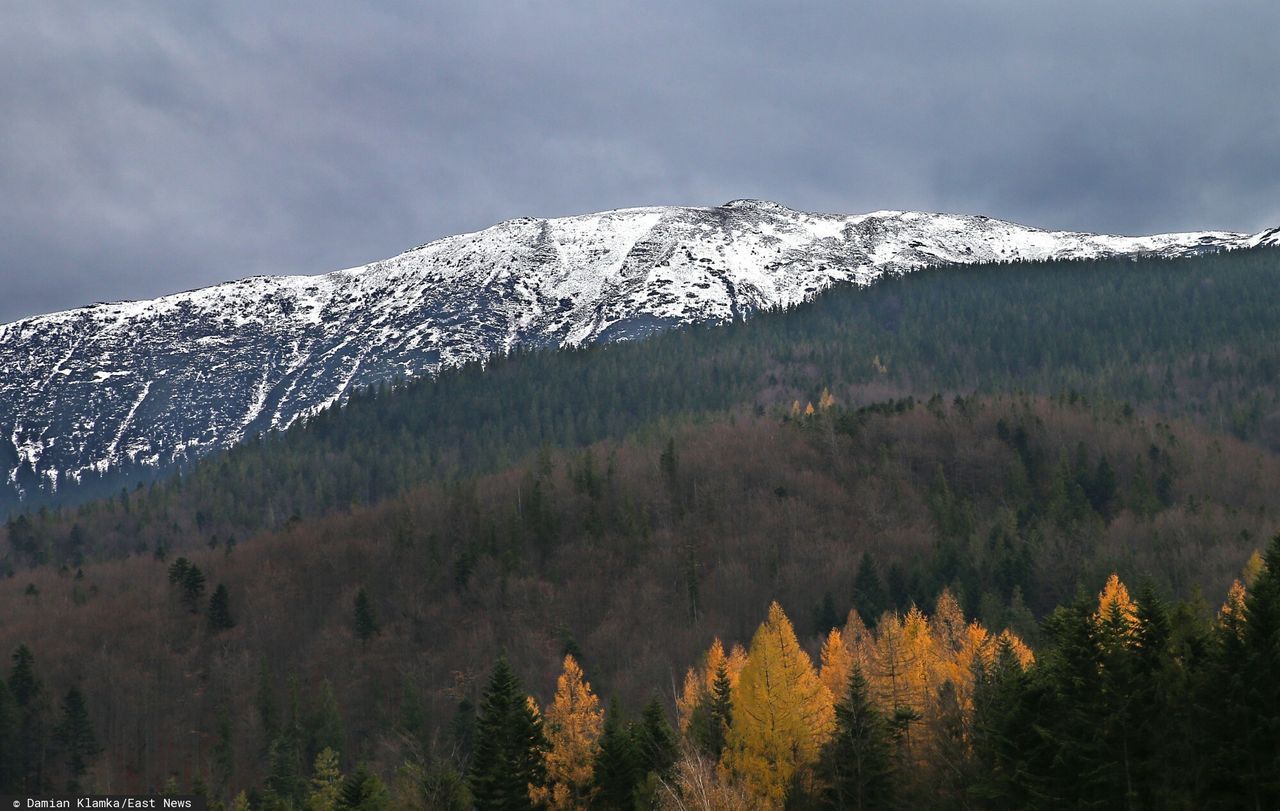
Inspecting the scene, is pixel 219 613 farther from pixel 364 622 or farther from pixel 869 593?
pixel 869 593

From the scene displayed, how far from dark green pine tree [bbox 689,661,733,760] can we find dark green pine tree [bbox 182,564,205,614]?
379 feet

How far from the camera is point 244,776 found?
11294 centimetres

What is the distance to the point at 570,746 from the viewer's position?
191 feet

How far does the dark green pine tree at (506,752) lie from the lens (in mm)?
52000

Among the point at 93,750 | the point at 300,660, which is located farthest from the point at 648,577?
the point at 93,750

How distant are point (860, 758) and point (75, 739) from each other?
98.3 meters

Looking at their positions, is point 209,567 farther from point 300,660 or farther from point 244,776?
point 244,776

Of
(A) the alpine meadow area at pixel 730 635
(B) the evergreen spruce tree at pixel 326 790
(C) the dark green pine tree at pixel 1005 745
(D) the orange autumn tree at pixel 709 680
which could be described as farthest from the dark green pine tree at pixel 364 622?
(C) the dark green pine tree at pixel 1005 745

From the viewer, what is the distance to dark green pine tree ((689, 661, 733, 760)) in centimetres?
6003

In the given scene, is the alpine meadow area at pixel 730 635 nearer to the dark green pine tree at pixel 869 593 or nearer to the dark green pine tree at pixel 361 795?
the dark green pine tree at pixel 361 795

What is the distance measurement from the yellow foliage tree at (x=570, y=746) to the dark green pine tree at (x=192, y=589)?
4422 inches

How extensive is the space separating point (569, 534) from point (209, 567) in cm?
5659

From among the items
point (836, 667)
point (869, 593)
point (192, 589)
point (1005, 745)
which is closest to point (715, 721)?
point (836, 667)

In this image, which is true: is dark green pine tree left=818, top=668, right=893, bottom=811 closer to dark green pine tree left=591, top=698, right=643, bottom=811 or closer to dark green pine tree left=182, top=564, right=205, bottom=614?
dark green pine tree left=591, top=698, right=643, bottom=811
